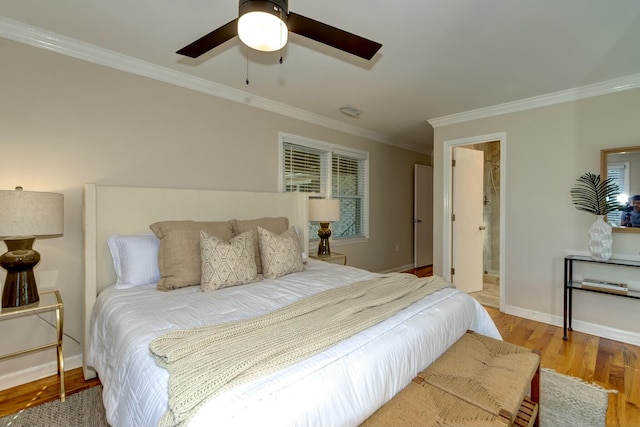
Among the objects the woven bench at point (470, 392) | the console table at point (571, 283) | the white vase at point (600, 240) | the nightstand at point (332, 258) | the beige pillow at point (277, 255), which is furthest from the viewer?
the nightstand at point (332, 258)

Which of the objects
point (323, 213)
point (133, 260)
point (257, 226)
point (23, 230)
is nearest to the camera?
point (23, 230)

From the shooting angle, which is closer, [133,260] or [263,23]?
[263,23]

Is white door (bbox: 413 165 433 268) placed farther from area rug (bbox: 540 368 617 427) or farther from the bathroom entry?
area rug (bbox: 540 368 617 427)

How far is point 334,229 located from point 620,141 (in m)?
3.17

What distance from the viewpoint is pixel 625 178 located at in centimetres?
266

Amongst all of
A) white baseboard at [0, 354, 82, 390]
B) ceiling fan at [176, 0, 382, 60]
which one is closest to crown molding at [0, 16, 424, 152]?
ceiling fan at [176, 0, 382, 60]

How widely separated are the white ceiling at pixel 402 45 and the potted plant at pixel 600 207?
963 mm

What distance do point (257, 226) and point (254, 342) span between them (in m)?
1.52

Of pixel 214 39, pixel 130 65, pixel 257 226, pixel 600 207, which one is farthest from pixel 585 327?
pixel 130 65

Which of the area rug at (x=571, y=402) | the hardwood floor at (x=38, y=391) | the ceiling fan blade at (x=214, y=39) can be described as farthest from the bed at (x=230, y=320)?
the ceiling fan blade at (x=214, y=39)

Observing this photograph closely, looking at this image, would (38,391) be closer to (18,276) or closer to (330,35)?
(18,276)

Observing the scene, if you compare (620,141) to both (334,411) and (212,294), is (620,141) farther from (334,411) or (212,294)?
(212,294)

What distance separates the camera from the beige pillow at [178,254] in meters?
1.98

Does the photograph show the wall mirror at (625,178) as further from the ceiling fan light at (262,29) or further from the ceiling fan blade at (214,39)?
the ceiling fan blade at (214,39)
